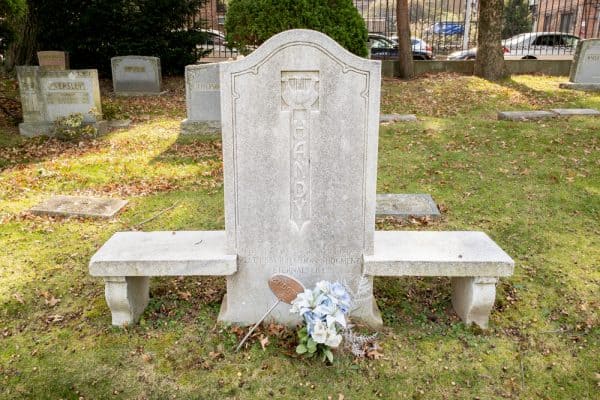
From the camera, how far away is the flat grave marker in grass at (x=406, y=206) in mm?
5707

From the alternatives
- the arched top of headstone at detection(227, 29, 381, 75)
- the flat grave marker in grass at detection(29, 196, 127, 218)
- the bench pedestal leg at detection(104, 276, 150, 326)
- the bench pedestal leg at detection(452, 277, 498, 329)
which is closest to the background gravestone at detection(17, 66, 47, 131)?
the flat grave marker in grass at detection(29, 196, 127, 218)

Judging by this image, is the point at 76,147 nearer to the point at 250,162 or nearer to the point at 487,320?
the point at 250,162

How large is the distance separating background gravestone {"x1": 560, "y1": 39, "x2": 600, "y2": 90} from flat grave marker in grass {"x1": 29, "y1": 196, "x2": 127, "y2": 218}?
11.8 m

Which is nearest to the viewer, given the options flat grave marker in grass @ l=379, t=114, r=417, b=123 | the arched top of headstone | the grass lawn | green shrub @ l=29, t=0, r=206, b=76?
the arched top of headstone

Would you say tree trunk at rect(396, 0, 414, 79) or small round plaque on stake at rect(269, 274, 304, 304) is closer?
small round plaque on stake at rect(269, 274, 304, 304)

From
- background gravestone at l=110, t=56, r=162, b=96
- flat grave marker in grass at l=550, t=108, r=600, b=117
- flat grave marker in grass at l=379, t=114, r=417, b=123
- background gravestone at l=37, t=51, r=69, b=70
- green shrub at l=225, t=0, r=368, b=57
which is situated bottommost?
flat grave marker in grass at l=379, t=114, r=417, b=123

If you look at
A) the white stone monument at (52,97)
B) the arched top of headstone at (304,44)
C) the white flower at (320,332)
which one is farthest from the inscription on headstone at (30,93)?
the white flower at (320,332)

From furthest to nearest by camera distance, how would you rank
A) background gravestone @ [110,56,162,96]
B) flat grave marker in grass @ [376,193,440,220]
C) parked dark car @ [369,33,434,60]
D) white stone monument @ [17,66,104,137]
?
parked dark car @ [369,33,434,60] < background gravestone @ [110,56,162,96] < white stone monument @ [17,66,104,137] < flat grave marker in grass @ [376,193,440,220]

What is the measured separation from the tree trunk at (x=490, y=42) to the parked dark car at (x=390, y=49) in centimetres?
632

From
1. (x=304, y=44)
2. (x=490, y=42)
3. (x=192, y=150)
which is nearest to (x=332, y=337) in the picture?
(x=304, y=44)

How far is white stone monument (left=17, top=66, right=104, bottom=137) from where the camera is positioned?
10141mm

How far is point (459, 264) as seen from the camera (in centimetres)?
355

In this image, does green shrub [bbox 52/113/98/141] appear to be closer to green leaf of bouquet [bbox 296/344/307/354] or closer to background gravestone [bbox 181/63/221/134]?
background gravestone [bbox 181/63/221/134]

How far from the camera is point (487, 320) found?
377 cm
